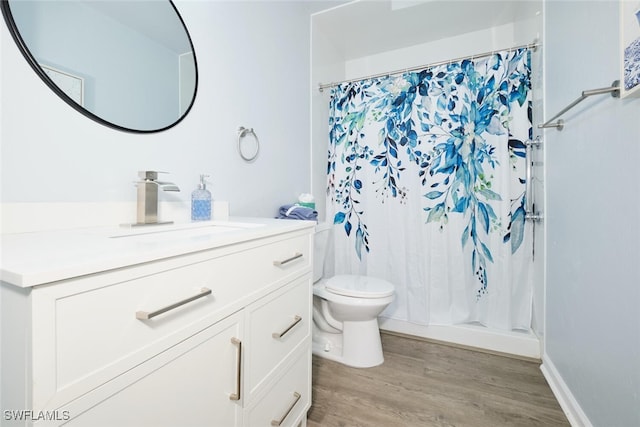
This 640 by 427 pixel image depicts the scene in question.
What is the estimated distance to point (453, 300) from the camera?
197cm

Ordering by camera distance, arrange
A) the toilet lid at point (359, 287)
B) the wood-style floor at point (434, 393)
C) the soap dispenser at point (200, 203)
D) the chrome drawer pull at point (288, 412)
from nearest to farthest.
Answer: the chrome drawer pull at point (288, 412), the soap dispenser at point (200, 203), the wood-style floor at point (434, 393), the toilet lid at point (359, 287)

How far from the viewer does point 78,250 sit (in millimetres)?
536

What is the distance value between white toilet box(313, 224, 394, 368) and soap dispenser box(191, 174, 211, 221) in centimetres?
87

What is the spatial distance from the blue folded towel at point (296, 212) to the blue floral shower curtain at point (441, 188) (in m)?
0.56

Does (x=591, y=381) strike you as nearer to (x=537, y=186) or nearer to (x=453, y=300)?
(x=453, y=300)

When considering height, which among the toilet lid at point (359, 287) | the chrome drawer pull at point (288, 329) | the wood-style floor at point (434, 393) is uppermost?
the chrome drawer pull at point (288, 329)

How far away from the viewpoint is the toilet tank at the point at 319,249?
6.25 ft

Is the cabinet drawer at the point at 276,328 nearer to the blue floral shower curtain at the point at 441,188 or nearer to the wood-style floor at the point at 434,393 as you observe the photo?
the wood-style floor at the point at 434,393

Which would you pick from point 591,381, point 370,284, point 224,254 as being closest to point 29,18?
point 224,254

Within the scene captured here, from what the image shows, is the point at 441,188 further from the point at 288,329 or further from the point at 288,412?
the point at 288,412

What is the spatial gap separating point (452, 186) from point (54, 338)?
6.59ft

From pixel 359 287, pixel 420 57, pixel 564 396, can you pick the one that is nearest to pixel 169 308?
pixel 359 287

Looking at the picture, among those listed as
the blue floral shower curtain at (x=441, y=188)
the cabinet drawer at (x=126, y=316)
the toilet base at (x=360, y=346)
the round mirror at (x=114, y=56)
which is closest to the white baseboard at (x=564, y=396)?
the blue floral shower curtain at (x=441, y=188)

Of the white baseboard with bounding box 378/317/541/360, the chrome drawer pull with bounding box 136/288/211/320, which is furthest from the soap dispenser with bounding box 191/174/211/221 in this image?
the white baseboard with bounding box 378/317/541/360
